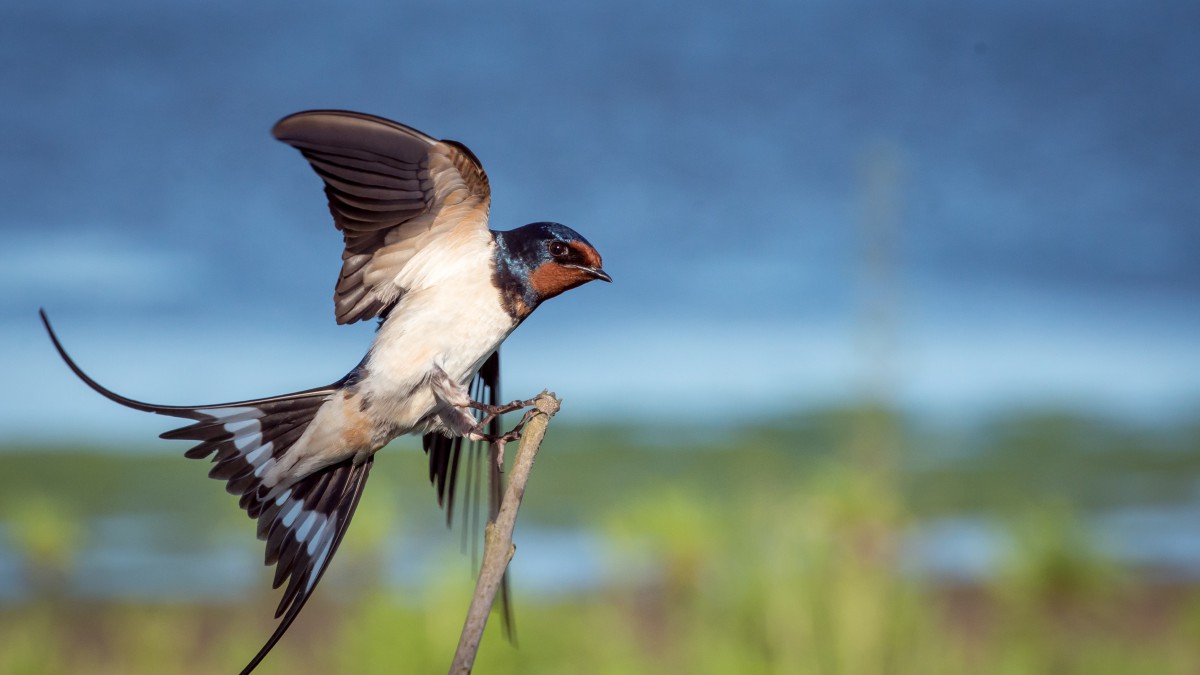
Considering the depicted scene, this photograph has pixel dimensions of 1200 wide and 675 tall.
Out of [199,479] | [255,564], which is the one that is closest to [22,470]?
[199,479]

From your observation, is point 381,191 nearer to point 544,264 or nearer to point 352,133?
point 352,133

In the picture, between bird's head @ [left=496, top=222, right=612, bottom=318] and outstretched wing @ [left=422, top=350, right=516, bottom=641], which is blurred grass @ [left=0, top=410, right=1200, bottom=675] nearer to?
outstretched wing @ [left=422, top=350, right=516, bottom=641]

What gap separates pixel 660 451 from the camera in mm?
11438

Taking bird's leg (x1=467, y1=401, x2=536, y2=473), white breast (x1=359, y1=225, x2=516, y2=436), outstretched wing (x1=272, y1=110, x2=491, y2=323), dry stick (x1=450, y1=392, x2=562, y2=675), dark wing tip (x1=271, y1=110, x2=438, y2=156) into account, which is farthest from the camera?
white breast (x1=359, y1=225, x2=516, y2=436)

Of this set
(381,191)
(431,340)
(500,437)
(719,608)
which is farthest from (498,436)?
(719,608)

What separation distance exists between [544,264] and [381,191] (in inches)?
12.1

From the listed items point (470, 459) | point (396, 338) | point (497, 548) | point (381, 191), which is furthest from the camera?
point (470, 459)

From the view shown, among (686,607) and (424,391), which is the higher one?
(424,391)

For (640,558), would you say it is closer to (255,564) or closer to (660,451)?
(255,564)

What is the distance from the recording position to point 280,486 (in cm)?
221

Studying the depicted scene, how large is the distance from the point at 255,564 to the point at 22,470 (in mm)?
6367

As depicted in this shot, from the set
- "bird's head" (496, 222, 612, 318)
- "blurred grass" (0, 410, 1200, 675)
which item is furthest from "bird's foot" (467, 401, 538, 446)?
"blurred grass" (0, 410, 1200, 675)

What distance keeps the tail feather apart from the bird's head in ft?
1.10

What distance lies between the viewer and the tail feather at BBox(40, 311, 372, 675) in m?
2.14
